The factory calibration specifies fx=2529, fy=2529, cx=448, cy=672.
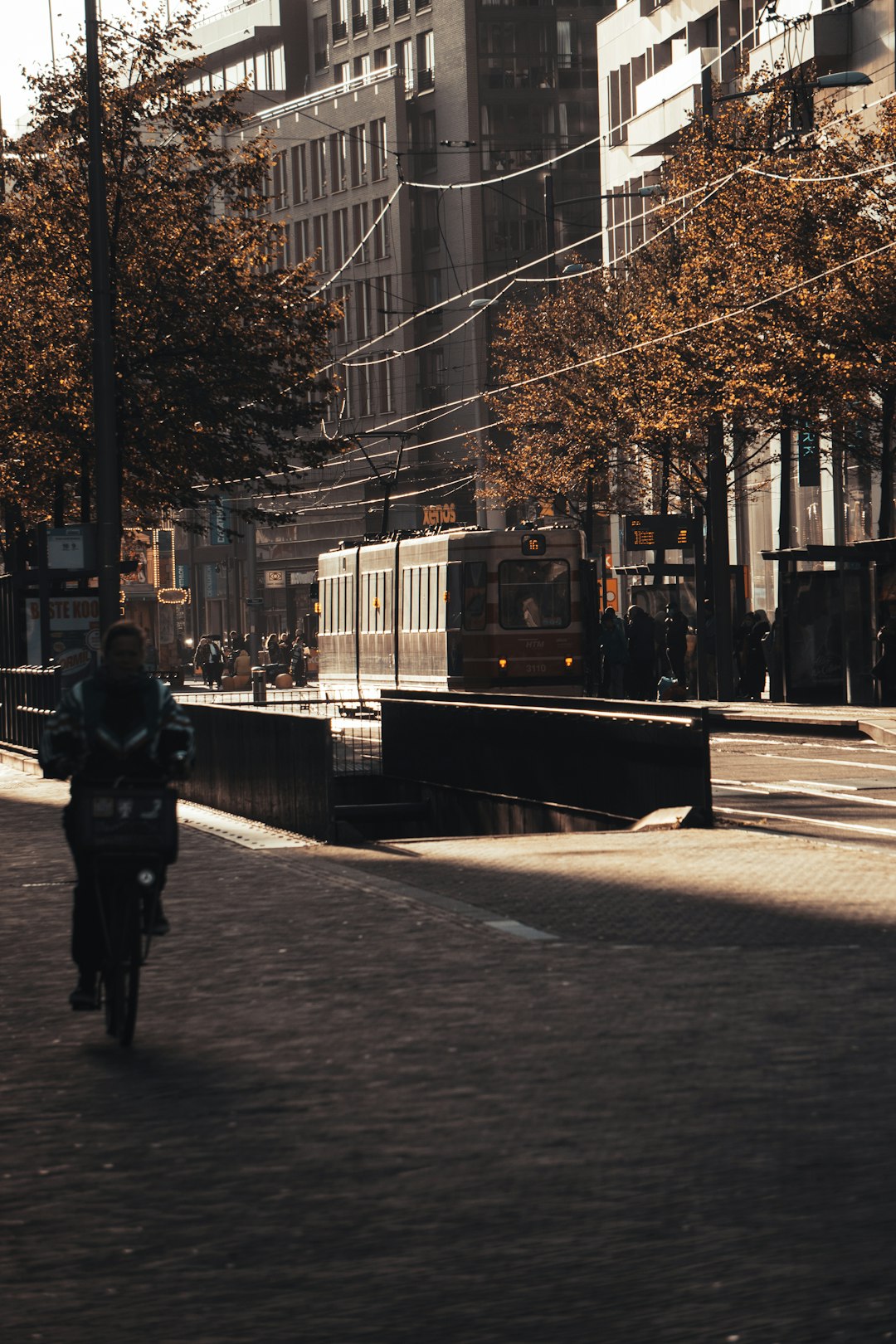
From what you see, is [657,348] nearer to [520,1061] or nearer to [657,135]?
[657,135]

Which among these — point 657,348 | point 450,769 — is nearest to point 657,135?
point 657,348

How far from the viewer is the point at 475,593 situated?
39.9 m

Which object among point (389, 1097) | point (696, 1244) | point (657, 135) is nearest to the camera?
point (696, 1244)

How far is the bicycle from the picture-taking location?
8906 millimetres

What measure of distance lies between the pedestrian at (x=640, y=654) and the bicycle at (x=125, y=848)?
34318mm

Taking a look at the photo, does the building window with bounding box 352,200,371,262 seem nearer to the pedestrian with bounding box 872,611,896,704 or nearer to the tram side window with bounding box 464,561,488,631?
the tram side window with bounding box 464,561,488,631

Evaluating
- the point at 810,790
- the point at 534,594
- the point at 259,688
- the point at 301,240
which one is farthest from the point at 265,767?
the point at 301,240

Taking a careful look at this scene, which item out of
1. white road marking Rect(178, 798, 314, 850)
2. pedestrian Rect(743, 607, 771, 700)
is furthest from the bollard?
white road marking Rect(178, 798, 314, 850)

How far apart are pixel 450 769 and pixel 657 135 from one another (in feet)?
155

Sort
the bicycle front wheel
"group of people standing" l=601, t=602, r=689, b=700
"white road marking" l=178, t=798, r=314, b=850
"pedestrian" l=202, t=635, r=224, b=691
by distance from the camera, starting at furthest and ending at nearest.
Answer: "pedestrian" l=202, t=635, r=224, b=691 → "group of people standing" l=601, t=602, r=689, b=700 → "white road marking" l=178, t=798, r=314, b=850 → the bicycle front wheel

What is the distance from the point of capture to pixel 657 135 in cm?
6750

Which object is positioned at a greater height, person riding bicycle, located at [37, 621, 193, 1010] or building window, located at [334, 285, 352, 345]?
building window, located at [334, 285, 352, 345]

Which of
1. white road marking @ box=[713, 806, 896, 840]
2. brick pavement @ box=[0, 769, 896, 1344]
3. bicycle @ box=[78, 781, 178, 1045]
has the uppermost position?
bicycle @ box=[78, 781, 178, 1045]

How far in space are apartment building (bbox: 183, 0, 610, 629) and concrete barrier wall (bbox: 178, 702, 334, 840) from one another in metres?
69.2
